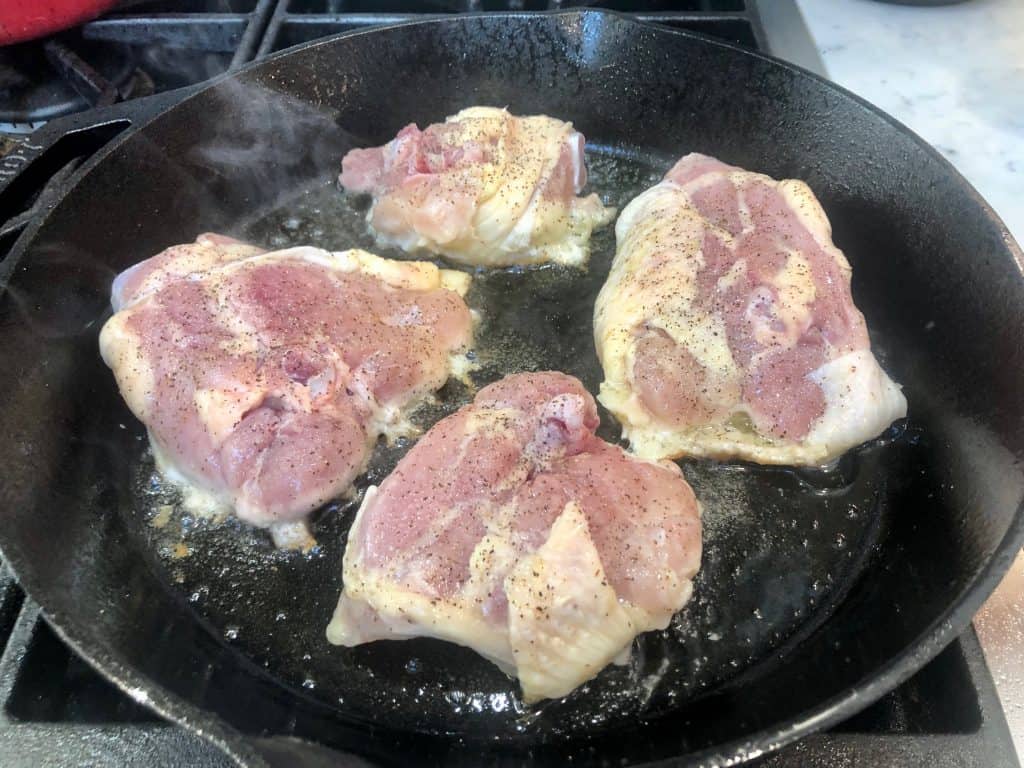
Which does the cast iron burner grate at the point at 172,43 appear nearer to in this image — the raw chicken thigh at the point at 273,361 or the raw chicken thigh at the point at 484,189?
the raw chicken thigh at the point at 484,189

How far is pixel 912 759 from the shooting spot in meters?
1.51

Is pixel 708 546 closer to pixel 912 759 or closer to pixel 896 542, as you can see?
pixel 896 542

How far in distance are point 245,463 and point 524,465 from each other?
71 cm

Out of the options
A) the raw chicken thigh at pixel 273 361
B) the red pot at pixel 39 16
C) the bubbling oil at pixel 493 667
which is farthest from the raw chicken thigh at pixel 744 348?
the red pot at pixel 39 16

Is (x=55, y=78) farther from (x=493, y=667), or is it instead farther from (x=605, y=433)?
(x=493, y=667)

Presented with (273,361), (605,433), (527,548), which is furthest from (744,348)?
(273,361)

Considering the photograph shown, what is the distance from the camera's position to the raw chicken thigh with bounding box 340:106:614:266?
7.93 ft

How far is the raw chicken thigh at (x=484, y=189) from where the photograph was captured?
7.93 ft

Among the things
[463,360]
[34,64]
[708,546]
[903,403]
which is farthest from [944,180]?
[34,64]

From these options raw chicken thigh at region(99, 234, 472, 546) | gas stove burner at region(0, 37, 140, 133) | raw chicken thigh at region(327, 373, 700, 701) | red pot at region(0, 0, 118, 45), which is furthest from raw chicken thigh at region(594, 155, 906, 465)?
red pot at region(0, 0, 118, 45)

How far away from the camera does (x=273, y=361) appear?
1954 millimetres

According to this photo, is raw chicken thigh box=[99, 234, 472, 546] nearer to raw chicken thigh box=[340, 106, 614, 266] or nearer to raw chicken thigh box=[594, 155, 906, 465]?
raw chicken thigh box=[340, 106, 614, 266]

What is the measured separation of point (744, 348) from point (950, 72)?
6.40ft

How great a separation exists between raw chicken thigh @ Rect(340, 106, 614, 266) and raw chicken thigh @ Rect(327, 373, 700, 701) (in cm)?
85
